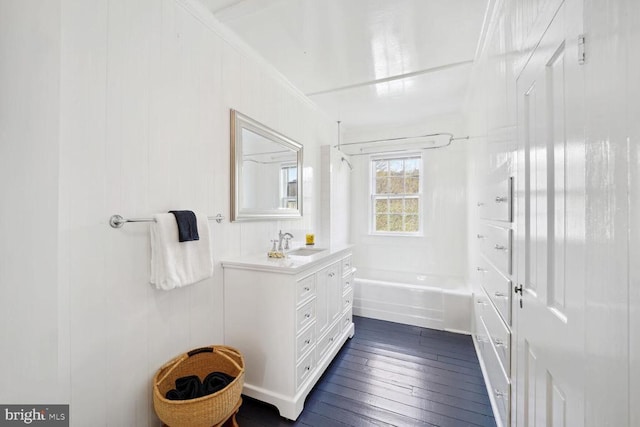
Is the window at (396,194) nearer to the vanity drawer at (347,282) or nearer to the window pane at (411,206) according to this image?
the window pane at (411,206)

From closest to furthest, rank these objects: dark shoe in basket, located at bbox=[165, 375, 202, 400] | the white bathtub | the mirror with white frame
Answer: dark shoe in basket, located at bbox=[165, 375, 202, 400] → the mirror with white frame → the white bathtub

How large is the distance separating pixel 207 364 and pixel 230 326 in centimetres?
26

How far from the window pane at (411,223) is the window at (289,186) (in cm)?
191

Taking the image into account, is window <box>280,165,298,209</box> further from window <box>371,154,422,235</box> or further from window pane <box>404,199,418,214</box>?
window pane <box>404,199,418,214</box>

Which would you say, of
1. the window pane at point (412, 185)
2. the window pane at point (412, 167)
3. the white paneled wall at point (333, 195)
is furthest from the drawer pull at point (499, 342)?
the window pane at point (412, 167)

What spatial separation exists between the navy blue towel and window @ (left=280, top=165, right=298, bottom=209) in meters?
1.15

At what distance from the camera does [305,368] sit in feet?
5.73

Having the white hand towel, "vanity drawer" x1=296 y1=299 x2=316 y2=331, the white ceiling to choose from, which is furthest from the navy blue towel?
the white ceiling

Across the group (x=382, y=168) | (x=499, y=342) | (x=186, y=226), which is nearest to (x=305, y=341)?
(x=186, y=226)

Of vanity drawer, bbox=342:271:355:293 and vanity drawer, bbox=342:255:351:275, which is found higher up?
vanity drawer, bbox=342:255:351:275

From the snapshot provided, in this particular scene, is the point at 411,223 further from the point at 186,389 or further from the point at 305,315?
the point at 186,389

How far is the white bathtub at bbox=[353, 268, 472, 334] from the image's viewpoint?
2.79 meters

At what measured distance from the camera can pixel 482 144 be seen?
2127 mm

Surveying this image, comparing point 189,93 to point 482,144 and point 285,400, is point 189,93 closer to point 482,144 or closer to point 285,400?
point 285,400
